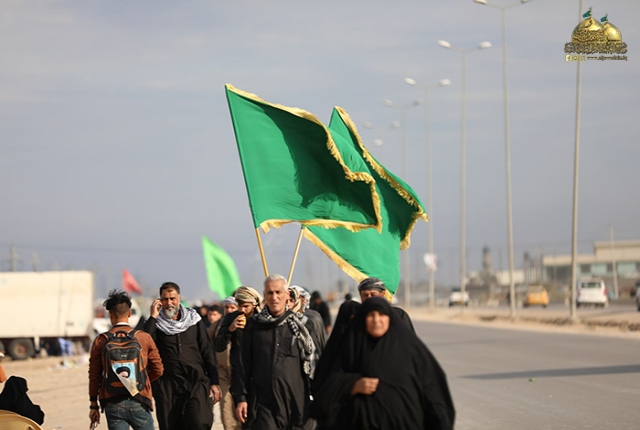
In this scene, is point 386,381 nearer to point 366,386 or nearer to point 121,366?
point 366,386

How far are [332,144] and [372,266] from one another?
1.64 m

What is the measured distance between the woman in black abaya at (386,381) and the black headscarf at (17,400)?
103 inches

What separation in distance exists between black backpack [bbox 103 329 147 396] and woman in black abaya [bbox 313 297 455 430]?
208cm

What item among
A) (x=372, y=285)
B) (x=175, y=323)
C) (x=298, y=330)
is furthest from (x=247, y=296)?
(x=298, y=330)

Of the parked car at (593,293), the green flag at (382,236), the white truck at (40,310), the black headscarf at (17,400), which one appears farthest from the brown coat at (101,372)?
the parked car at (593,293)

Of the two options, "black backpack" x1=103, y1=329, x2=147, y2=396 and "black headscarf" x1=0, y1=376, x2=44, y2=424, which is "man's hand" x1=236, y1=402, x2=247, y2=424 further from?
"black headscarf" x1=0, y1=376, x2=44, y2=424

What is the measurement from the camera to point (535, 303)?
72.9m

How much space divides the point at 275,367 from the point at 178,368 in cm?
127

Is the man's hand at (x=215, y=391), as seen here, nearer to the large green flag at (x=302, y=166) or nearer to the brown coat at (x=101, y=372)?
the brown coat at (x=101, y=372)

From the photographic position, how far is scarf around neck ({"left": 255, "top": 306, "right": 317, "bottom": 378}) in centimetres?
788

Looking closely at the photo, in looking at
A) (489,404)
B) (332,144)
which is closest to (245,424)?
(332,144)

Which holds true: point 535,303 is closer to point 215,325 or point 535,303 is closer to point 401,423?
point 215,325

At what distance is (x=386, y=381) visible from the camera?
5.93 metres

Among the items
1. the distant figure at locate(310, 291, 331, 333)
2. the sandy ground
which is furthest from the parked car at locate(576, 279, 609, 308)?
the distant figure at locate(310, 291, 331, 333)
